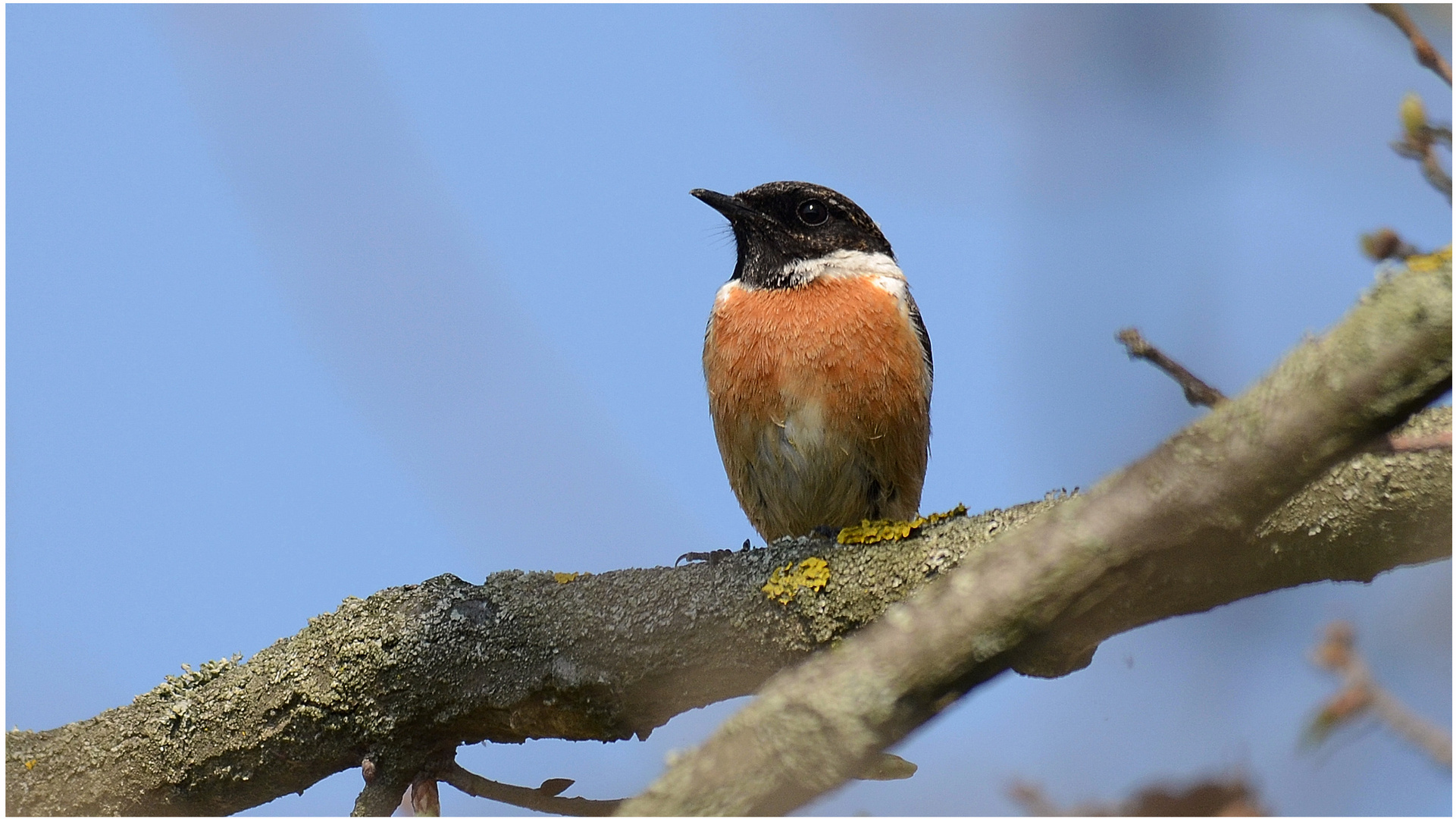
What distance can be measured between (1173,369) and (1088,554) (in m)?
0.56

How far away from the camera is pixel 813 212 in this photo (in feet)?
26.8

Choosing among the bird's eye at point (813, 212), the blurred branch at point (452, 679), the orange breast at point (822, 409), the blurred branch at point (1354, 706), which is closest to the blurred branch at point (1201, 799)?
the blurred branch at point (1354, 706)

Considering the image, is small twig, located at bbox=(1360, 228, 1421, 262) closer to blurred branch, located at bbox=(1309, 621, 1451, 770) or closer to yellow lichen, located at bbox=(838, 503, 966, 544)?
blurred branch, located at bbox=(1309, 621, 1451, 770)

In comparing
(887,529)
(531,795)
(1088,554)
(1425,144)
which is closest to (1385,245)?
(1425,144)

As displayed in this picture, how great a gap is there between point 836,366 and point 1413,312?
467 cm

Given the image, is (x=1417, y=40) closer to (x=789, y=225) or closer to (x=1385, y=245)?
(x=1385, y=245)

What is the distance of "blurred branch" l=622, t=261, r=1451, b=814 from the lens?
2029 mm

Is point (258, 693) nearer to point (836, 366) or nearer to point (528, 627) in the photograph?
point (528, 627)

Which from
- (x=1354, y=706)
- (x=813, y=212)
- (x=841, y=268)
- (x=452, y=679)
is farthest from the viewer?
(x=813, y=212)

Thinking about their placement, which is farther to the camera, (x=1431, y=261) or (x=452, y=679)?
(x=452, y=679)

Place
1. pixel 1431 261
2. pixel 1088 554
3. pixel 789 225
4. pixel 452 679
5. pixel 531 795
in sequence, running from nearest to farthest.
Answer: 1. pixel 1088 554
2. pixel 1431 261
3. pixel 531 795
4. pixel 452 679
5. pixel 789 225

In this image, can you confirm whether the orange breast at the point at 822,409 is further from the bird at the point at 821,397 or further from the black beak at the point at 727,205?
the black beak at the point at 727,205

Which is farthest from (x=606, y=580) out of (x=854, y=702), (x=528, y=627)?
(x=854, y=702)

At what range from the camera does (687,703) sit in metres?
4.84
